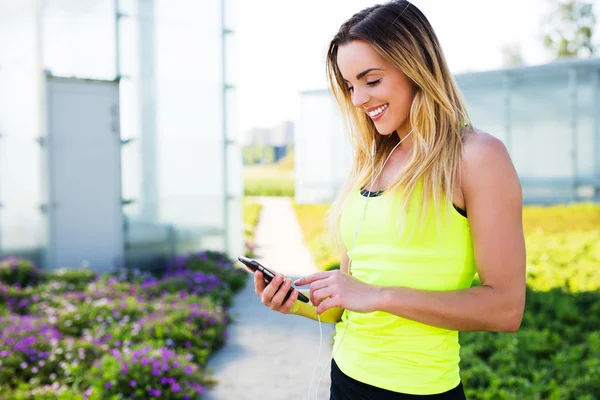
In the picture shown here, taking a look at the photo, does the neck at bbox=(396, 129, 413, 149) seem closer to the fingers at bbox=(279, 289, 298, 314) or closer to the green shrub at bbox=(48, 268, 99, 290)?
the fingers at bbox=(279, 289, 298, 314)

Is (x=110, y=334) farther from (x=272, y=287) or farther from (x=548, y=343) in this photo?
(x=272, y=287)

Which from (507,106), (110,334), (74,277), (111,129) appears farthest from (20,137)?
(507,106)

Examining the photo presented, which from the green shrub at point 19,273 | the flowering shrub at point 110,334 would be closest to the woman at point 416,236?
the flowering shrub at point 110,334

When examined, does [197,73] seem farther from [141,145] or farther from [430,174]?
[430,174]

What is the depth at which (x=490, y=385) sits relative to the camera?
3.42 m

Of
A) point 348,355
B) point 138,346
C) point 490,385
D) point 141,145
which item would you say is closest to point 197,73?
point 141,145

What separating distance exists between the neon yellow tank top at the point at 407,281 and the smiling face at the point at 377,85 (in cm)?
19

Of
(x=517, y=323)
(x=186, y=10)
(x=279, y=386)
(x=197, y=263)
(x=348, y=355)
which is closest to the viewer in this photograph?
(x=517, y=323)

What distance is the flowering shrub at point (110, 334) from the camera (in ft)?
11.4

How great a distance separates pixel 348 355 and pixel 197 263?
585 centimetres

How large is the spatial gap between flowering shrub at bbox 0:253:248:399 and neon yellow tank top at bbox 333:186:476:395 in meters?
2.31

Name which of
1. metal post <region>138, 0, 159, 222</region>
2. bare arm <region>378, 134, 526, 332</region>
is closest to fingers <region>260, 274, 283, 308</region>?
bare arm <region>378, 134, 526, 332</region>

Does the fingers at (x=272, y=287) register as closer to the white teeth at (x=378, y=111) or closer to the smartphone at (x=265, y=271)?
the smartphone at (x=265, y=271)

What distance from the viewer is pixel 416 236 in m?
1.28
